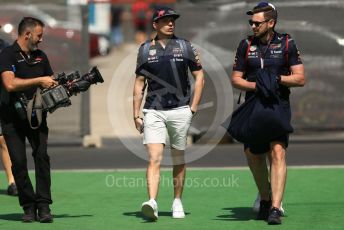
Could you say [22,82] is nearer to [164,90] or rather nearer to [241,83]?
[164,90]

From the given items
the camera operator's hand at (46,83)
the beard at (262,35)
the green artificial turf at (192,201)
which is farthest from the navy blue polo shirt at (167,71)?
the green artificial turf at (192,201)

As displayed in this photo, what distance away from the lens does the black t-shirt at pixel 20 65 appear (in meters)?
10.4

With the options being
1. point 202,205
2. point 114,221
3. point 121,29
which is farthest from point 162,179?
point 121,29

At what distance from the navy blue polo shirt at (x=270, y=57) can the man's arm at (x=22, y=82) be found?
6.22 feet

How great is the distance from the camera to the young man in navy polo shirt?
1052cm

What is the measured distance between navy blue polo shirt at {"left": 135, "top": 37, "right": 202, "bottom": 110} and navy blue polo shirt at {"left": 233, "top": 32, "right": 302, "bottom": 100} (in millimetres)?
592

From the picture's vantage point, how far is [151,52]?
10578mm

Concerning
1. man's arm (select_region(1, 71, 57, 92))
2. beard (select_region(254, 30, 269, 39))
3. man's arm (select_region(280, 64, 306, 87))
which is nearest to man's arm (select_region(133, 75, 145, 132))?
man's arm (select_region(1, 71, 57, 92))

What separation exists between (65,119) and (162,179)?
4.85m

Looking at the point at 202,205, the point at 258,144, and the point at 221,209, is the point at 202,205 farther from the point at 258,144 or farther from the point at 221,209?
the point at 258,144

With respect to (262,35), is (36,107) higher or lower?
lower

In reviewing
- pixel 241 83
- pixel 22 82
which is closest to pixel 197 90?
pixel 241 83

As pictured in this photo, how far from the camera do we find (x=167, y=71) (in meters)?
10.5

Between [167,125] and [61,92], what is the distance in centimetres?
119
